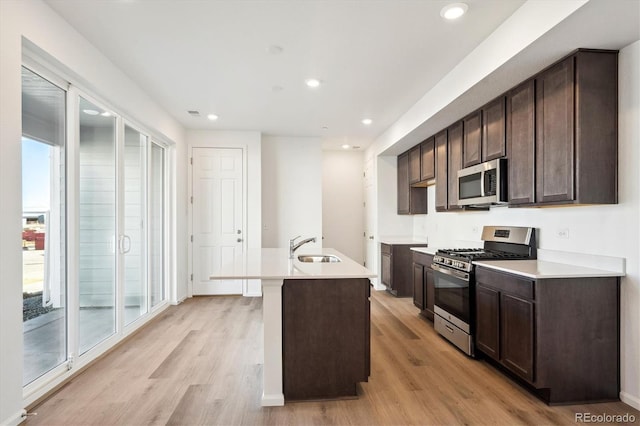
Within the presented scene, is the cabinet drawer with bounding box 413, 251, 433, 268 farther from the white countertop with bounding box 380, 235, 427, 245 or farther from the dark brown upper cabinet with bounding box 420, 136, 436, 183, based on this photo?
the dark brown upper cabinet with bounding box 420, 136, 436, 183

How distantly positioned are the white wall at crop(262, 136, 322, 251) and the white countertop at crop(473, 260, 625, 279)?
129 inches

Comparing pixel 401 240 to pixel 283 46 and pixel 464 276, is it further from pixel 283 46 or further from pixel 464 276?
pixel 283 46

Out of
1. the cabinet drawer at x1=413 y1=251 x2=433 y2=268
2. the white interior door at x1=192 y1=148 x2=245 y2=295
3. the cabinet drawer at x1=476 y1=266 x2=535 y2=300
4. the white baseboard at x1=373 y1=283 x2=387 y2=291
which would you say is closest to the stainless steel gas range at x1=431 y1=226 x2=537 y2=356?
the cabinet drawer at x1=476 y1=266 x2=535 y2=300

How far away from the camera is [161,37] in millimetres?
2547

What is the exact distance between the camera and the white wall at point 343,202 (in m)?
6.73

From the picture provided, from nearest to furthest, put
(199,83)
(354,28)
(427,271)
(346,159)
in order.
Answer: (354,28), (199,83), (427,271), (346,159)

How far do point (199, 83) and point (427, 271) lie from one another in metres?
3.24

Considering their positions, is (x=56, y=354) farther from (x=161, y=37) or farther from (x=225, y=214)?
(x=225, y=214)

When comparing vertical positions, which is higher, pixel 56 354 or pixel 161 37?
pixel 161 37

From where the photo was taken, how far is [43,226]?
2418 mm

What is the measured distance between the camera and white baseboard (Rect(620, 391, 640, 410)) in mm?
2085

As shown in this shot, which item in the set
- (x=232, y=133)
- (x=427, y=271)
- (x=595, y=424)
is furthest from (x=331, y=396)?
(x=232, y=133)

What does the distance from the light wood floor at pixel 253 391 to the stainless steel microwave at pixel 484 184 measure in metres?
1.44

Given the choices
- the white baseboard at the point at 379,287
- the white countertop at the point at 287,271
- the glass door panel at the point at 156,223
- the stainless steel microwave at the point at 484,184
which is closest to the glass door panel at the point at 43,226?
the white countertop at the point at 287,271
